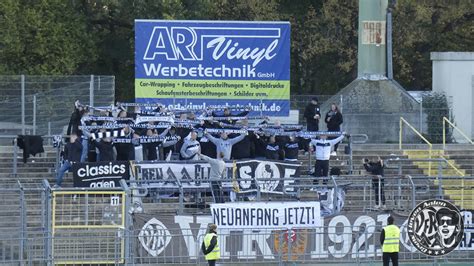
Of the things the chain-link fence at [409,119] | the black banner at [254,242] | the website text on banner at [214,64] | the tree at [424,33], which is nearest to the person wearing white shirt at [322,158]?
the black banner at [254,242]

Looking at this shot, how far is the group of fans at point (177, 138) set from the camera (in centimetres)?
3231

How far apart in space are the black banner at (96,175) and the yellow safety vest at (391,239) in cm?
735

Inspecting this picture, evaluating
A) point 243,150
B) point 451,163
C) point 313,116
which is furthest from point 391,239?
point 313,116


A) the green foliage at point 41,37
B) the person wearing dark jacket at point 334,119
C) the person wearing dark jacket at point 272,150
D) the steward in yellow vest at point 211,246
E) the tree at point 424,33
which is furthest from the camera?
the tree at point 424,33

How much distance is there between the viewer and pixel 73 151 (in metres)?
31.8

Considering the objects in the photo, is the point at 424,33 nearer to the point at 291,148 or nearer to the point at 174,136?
the point at 291,148

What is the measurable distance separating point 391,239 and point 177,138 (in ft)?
28.4

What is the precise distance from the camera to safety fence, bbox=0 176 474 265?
25938 millimetres

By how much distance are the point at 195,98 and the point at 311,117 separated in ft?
12.2

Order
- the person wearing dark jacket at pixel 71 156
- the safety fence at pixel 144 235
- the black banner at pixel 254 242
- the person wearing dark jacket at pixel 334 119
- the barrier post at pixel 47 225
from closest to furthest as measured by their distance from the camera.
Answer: the barrier post at pixel 47 225, the safety fence at pixel 144 235, the black banner at pixel 254 242, the person wearing dark jacket at pixel 71 156, the person wearing dark jacket at pixel 334 119

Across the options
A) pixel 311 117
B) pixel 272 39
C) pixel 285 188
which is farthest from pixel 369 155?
pixel 285 188

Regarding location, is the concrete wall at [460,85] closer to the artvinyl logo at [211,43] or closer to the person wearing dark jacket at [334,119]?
the artvinyl logo at [211,43]

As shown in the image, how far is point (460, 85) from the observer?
135ft

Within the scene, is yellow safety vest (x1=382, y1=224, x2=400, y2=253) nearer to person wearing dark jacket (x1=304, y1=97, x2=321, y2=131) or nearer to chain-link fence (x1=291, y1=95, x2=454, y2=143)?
person wearing dark jacket (x1=304, y1=97, x2=321, y2=131)
